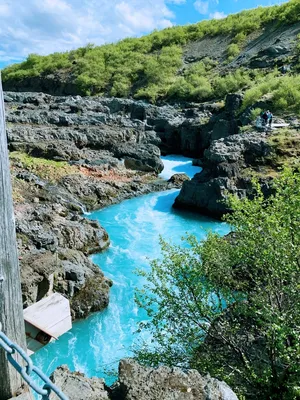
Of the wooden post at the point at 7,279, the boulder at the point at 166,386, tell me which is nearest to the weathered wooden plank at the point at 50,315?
the wooden post at the point at 7,279

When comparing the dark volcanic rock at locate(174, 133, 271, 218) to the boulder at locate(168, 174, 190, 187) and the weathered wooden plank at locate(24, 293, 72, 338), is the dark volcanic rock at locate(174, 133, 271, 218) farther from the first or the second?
the weathered wooden plank at locate(24, 293, 72, 338)

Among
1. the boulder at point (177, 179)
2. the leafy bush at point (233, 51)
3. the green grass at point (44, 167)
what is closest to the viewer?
the green grass at point (44, 167)

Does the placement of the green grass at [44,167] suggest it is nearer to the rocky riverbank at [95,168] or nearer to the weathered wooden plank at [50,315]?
the rocky riverbank at [95,168]

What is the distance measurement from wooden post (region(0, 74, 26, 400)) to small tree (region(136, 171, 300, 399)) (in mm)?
4860

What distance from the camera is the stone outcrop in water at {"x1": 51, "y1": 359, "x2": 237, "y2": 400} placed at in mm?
4227

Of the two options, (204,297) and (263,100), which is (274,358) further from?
(263,100)

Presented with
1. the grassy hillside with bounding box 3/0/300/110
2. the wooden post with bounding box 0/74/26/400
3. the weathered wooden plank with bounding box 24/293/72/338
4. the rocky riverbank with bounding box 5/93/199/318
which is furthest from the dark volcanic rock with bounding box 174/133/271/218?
the wooden post with bounding box 0/74/26/400

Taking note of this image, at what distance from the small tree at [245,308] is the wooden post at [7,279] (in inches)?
191

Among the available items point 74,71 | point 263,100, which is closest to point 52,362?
point 263,100

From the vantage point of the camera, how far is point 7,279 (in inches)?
125

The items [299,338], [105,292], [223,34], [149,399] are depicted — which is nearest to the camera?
[149,399]

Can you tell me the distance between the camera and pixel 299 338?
647 cm

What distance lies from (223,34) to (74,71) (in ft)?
111

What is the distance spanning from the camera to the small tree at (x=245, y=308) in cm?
737
